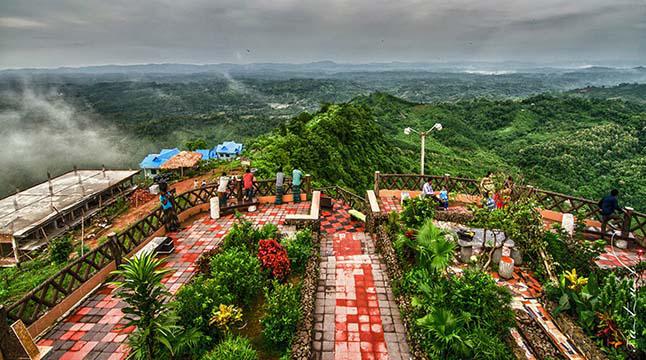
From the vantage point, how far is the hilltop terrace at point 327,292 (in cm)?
615

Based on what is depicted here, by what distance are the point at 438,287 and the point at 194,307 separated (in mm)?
4735

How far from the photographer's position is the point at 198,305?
615 cm

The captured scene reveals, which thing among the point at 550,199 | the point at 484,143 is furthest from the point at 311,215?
the point at 484,143

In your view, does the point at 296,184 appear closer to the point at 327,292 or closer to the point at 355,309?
the point at 327,292

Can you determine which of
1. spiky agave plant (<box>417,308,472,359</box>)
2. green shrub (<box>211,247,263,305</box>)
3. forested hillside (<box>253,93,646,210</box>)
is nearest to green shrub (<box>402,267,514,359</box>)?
spiky agave plant (<box>417,308,472,359</box>)

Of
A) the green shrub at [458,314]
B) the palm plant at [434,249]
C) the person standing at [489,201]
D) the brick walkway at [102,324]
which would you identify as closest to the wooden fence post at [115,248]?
the brick walkway at [102,324]

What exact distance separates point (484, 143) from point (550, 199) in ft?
211

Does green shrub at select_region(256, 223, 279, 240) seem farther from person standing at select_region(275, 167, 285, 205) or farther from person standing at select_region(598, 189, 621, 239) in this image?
person standing at select_region(598, 189, 621, 239)

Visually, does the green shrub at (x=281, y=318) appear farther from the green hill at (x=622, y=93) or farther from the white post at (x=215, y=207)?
the green hill at (x=622, y=93)

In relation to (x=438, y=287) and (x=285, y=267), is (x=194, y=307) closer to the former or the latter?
(x=285, y=267)

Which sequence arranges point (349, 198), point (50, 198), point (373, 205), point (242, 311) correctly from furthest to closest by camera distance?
point (50, 198)
point (349, 198)
point (373, 205)
point (242, 311)

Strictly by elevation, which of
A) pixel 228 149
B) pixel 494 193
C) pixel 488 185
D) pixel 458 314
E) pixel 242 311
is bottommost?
pixel 228 149

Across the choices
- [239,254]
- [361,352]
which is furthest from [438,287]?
[239,254]

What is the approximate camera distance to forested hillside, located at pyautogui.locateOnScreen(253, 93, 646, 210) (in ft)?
92.9
